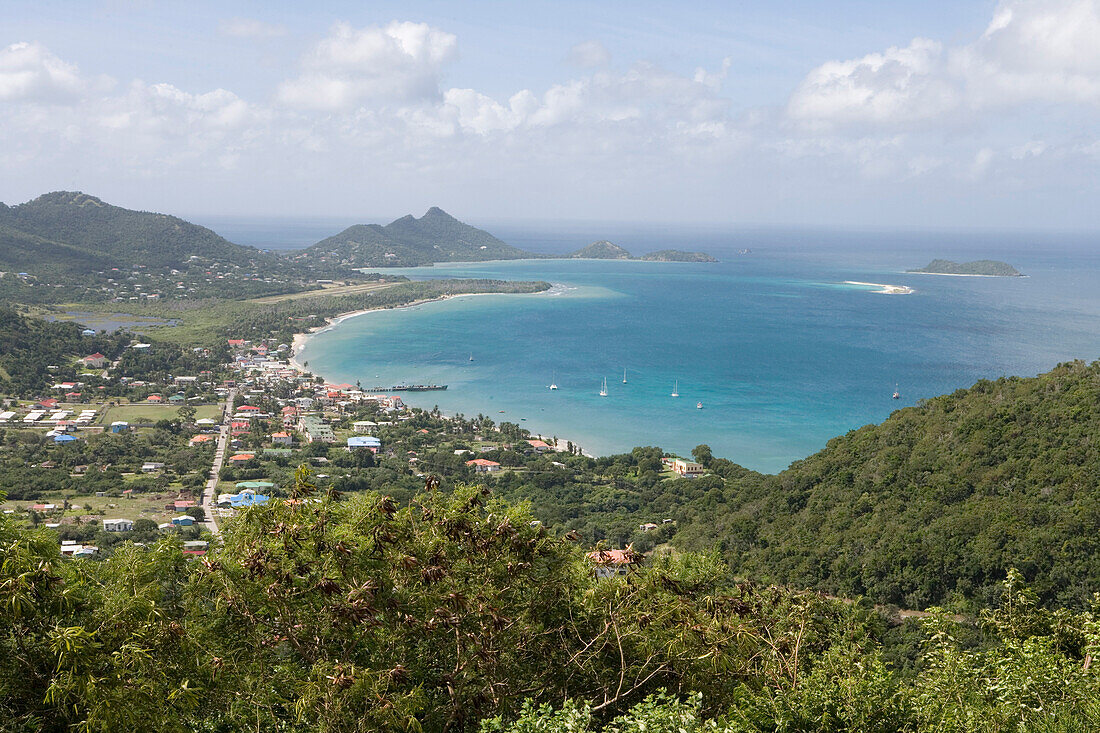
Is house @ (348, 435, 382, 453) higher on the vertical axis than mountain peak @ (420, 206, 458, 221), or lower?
lower

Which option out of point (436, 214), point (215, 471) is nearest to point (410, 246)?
point (436, 214)

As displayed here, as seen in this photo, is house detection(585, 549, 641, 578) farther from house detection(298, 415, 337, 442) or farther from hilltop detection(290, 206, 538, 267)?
hilltop detection(290, 206, 538, 267)

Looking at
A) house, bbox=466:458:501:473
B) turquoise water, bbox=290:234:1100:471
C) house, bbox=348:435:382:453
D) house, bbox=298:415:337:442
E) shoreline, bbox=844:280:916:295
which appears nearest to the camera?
house, bbox=466:458:501:473

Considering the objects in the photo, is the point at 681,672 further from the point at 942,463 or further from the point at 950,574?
the point at 942,463

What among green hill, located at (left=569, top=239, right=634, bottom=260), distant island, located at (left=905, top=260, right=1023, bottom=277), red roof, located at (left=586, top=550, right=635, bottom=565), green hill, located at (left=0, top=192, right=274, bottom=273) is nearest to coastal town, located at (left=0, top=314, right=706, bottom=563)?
red roof, located at (left=586, top=550, right=635, bottom=565)

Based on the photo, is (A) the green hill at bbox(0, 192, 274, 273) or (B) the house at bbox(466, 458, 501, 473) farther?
(A) the green hill at bbox(0, 192, 274, 273)
